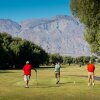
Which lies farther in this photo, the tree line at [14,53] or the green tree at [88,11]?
the tree line at [14,53]

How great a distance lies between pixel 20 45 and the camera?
537 ft

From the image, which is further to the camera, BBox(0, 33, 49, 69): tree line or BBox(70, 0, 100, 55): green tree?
BBox(0, 33, 49, 69): tree line

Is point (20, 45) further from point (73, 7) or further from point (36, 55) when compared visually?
point (73, 7)

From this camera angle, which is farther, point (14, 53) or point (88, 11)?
point (14, 53)

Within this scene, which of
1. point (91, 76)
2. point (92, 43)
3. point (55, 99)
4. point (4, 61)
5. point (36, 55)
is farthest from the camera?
point (36, 55)

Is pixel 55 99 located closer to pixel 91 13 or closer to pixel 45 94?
pixel 45 94

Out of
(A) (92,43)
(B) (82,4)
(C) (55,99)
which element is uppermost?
(B) (82,4)

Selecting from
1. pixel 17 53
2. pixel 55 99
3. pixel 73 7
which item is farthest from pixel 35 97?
pixel 17 53

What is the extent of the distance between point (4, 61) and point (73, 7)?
89.9 m

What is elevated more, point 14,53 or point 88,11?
point 88,11

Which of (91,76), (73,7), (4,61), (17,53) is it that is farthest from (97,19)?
(17,53)

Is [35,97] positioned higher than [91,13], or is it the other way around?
[91,13]

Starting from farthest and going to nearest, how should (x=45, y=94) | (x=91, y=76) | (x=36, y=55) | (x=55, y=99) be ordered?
(x=36, y=55) < (x=91, y=76) < (x=45, y=94) < (x=55, y=99)

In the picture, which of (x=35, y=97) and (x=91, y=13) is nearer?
(x=35, y=97)
